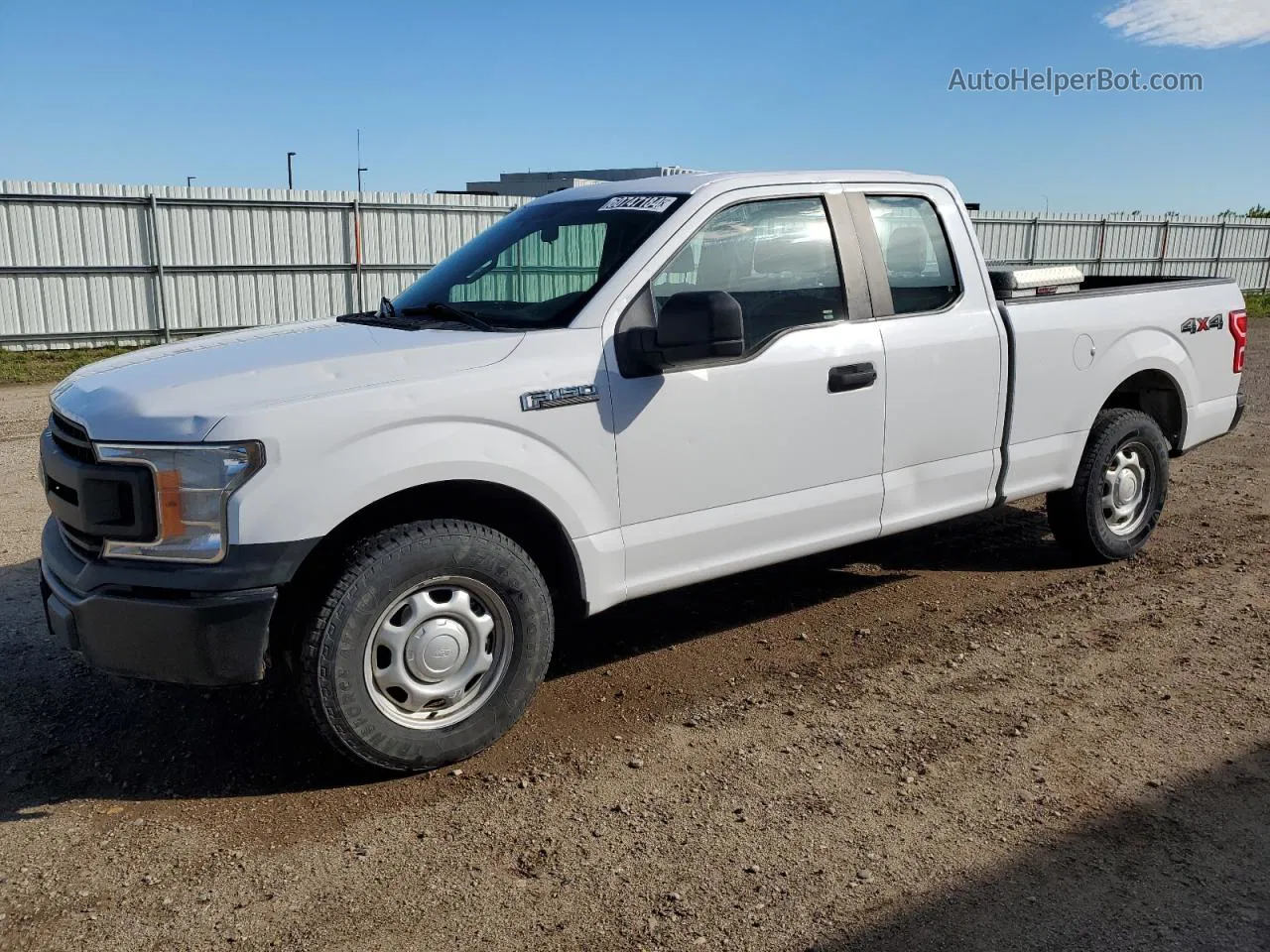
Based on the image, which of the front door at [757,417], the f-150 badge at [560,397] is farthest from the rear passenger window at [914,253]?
the f-150 badge at [560,397]

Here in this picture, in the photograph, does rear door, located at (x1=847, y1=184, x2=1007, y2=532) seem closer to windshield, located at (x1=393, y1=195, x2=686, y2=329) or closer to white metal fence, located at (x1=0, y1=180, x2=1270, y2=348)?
windshield, located at (x1=393, y1=195, x2=686, y2=329)

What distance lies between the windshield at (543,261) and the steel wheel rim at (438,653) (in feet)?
3.49

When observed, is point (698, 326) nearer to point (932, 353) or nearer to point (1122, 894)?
point (932, 353)

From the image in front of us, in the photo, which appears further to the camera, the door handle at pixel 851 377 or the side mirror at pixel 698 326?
the door handle at pixel 851 377

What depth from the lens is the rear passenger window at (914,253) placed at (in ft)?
16.1

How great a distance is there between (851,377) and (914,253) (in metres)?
0.83

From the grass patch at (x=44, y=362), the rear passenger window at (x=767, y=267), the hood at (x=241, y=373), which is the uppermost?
the rear passenger window at (x=767, y=267)

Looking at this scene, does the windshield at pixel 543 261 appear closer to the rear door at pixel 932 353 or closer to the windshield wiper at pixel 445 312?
the windshield wiper at pixel 445 312

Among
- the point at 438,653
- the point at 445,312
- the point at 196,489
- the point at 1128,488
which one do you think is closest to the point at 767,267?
the point at 445,312

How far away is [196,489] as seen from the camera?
3311 mm

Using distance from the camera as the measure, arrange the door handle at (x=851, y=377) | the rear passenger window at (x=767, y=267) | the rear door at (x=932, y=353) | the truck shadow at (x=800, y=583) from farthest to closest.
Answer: the truck shadow at (x=800, y=583), the rear door at (x=932, y=353), the door handle at (x=851, y=377), the rear passenger window at (x=767, y=267)

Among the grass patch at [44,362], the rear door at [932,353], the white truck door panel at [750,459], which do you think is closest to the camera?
the white truck door panel at [750,459]

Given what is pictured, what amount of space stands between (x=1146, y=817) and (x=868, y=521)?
1.73 m

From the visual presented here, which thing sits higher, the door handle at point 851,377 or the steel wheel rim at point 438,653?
the door handle at point 851,377
